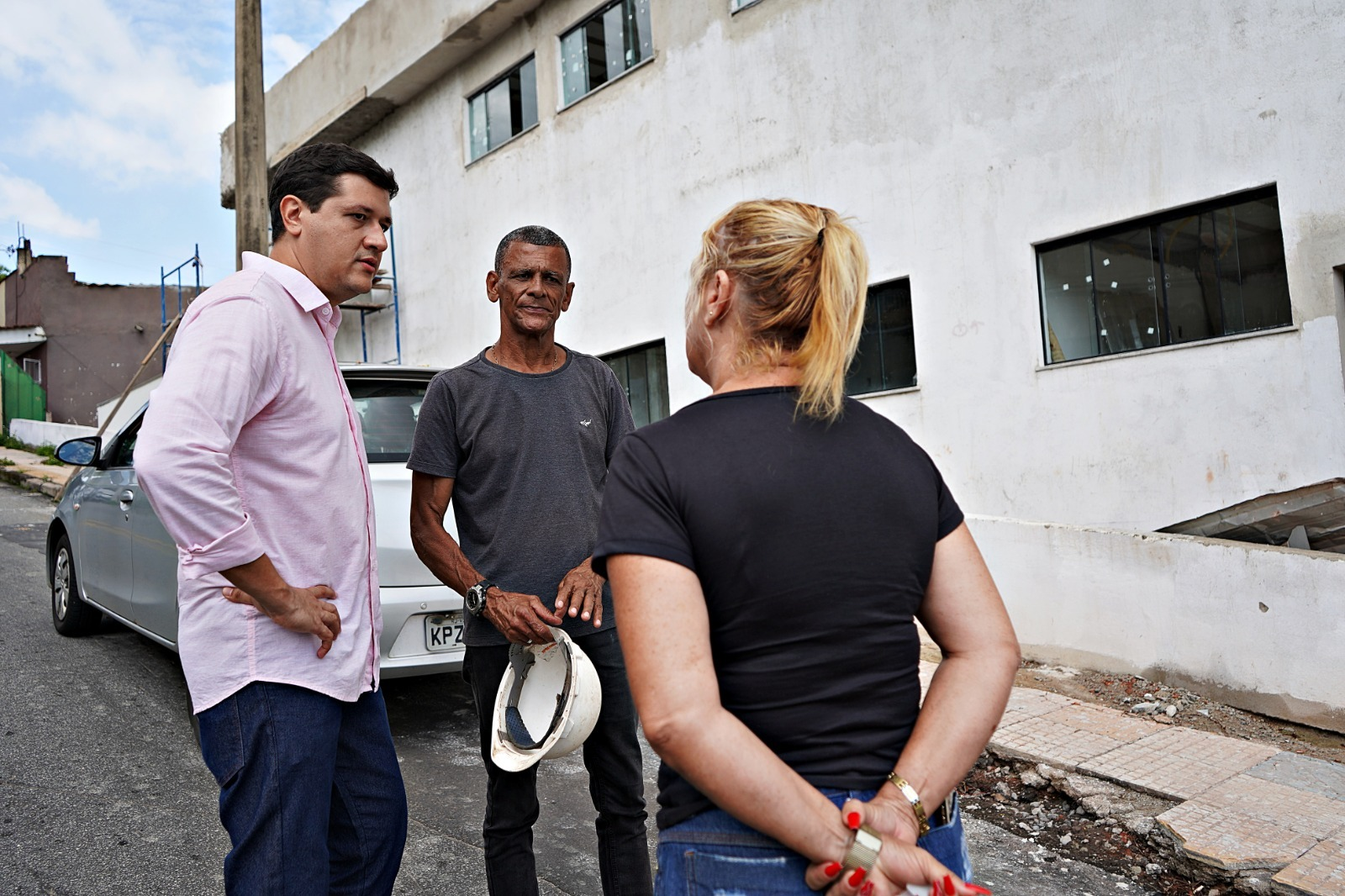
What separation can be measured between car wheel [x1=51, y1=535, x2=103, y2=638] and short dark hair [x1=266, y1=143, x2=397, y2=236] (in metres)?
5.20

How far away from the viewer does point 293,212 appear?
2086mm

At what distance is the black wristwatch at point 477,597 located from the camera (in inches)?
98.9

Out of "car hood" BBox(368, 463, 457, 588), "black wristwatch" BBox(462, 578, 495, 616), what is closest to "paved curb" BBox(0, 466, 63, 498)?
"car hood" BBox(368, 463, 457, 588)

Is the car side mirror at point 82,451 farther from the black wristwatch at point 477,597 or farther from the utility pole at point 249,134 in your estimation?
the black wristwatch at point 477,597

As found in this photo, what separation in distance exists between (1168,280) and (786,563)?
5921 millimetres

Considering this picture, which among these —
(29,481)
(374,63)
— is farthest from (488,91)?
(29,481)

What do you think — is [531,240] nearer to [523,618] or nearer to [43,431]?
[523,618]

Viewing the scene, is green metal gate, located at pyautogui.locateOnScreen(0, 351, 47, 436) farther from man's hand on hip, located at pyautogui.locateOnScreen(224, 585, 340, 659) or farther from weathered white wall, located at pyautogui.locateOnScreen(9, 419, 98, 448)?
man's hand on hip, located at pyautogui.locateOnScreen(224, 585, 340, 659)

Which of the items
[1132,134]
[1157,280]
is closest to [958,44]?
[1132,134]

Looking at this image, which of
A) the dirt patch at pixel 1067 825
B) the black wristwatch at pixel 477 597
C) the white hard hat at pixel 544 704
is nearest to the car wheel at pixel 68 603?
the black wristwatch at pixel 477 597

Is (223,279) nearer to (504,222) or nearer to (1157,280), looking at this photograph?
(1157,280)

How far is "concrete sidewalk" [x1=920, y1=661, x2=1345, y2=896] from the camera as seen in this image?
3215 mm

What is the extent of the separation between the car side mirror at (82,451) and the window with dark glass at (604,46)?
22.2 feet

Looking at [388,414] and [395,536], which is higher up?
[388,414]
